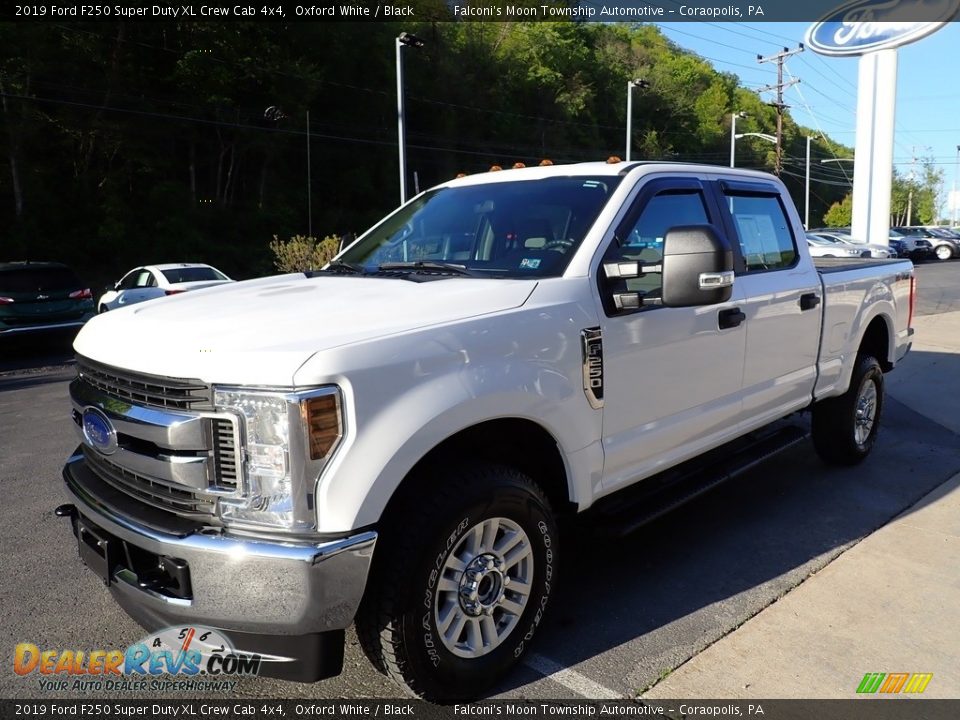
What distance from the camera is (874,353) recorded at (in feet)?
19.0

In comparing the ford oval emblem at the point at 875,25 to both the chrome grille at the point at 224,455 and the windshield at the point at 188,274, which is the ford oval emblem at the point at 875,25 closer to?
the windshield at the point at 188,274

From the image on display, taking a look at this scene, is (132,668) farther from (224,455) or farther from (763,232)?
(763,232)

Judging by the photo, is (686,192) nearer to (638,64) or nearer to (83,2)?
(83,2)

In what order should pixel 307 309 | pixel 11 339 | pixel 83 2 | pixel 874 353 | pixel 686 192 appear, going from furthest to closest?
pixel 83 2, pixel 11 339, pixel 874 353, pixel 686 192, pixel 307 309

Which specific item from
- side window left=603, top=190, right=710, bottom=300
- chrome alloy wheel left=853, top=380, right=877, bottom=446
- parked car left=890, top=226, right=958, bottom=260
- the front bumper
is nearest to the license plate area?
the front bumper

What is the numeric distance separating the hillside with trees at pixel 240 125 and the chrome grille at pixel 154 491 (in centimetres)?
2759

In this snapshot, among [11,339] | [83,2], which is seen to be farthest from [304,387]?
[83,2]

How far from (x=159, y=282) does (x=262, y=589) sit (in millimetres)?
13613

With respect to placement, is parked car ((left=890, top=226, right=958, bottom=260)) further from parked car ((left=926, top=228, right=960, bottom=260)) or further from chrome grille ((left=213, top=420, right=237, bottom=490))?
chrome grille ((left=213, top=420, right=237, bottom=490))

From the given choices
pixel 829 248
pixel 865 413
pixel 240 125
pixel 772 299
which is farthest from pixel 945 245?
pixel 772 299

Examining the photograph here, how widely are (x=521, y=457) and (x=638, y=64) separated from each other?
6773 cm

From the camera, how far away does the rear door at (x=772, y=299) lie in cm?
416

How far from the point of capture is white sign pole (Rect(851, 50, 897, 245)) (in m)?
21.5

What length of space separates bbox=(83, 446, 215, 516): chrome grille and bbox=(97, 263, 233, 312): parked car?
39.4ft
